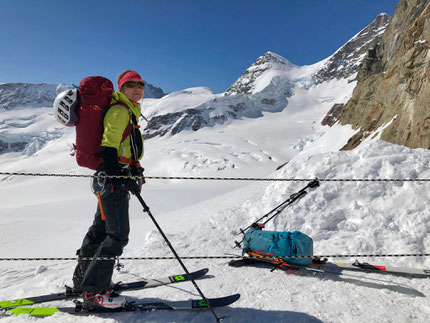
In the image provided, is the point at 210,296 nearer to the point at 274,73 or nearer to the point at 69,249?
the point at 69,249

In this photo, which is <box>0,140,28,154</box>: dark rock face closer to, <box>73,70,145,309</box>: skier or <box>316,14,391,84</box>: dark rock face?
<box>316,14,391,84</box>: dark rock face

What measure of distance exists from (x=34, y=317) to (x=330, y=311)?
328cm

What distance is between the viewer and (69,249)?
8.88m

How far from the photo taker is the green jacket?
2850 mm

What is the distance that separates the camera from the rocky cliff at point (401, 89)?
9320 millimetres

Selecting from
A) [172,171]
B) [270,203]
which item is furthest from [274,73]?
[270,203]

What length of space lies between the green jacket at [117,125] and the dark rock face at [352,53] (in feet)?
387

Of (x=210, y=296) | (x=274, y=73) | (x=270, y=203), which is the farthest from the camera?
(x=274, y=73)

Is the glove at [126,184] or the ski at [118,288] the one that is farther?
the ski at [118,288]

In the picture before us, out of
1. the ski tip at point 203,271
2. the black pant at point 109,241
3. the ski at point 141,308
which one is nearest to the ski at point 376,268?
the ski tip at point 203,271

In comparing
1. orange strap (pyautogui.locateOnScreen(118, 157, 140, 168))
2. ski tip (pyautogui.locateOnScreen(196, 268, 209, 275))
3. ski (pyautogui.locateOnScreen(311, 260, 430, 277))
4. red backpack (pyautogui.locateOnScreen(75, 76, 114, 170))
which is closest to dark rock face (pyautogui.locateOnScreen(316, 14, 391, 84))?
ski (pyautogui.locateOnScreen(311, 260, 430, 277))

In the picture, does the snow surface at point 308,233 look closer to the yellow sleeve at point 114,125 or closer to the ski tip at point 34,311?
the ski tip at point 34,311

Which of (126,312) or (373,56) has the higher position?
(373,56)

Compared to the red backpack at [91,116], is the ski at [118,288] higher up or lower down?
lower down
